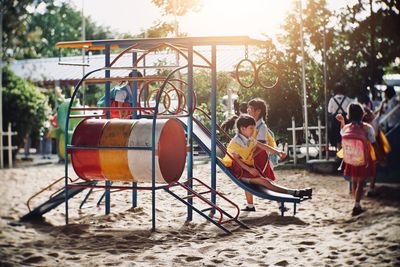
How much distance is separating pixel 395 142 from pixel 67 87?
691 cm

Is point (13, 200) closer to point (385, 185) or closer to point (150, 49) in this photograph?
point (150, 49)

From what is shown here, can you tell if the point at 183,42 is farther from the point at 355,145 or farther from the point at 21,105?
the point at 21,105

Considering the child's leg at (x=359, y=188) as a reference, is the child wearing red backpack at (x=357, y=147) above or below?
above

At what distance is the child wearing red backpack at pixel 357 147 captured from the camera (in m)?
4.52

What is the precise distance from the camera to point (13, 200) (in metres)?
6.30

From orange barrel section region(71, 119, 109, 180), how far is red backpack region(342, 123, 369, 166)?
1.69 metres

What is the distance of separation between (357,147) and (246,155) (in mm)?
894

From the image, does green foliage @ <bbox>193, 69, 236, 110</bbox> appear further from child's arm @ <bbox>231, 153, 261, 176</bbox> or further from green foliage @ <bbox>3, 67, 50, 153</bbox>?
green foliage @ <bbox>3, 67, 50, 153</bbox>

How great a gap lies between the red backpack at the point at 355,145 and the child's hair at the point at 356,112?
0.14ft

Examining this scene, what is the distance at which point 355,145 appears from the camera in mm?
4578

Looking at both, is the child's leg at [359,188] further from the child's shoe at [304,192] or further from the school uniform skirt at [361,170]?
the child's shoe at [304,192]

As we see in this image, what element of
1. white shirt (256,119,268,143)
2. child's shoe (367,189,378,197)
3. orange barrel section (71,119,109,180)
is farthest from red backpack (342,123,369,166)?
orange barrel section (71,119,109,180)

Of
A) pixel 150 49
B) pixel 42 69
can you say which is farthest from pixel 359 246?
pixel 42 69

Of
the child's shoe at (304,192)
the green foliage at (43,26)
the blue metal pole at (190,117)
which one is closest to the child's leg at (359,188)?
the child's shoe at (304,192)
